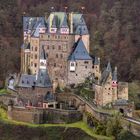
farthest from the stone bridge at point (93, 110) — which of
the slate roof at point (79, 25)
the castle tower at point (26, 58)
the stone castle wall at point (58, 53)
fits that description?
the castle tower at point (26, 58)

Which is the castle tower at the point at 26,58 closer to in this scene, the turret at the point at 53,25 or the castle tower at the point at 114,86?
the turret at the point at 53,25

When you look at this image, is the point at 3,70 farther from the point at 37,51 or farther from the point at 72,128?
the point at 72,128

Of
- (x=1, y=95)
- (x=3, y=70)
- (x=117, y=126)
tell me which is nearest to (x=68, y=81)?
(x=1, y=95)

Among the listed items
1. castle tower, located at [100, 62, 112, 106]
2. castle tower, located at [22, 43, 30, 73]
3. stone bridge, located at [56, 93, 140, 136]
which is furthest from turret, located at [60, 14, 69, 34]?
castle tower, located at [100, 62, 112, 106]

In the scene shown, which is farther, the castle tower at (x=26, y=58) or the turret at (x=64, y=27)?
the castle tower at (x=26, y=58)

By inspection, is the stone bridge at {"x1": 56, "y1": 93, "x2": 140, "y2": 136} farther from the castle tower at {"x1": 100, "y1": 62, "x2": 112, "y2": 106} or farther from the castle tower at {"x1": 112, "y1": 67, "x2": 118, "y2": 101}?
the castle tower at {"x1": 112, "y1": 67, "x2": 118, "y2": 101}

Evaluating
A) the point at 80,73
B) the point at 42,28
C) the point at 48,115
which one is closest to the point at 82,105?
the point at 48,115
